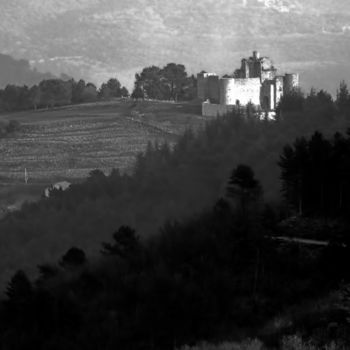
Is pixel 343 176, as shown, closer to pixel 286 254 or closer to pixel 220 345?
pixel 286 254

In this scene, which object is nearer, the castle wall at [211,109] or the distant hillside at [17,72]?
the castle wall at [211,109]

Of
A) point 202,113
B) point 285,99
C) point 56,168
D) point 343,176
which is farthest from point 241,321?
point 202,113

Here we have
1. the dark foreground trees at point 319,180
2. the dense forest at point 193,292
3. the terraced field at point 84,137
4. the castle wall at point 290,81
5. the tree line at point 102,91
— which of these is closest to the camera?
the dense forest at point 193,292

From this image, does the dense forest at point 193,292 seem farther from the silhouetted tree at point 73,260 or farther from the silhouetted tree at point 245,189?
the silhouetted tree at point 73,260

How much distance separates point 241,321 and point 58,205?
15.0 m

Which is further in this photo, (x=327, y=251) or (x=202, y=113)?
(x=202, y=113)

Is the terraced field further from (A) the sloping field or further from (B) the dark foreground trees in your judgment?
(B) the dark foreground trees

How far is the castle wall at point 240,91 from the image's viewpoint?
4572 centimetres

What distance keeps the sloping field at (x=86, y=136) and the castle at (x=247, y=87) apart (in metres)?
1.03

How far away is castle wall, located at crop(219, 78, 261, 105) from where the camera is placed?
4572cm

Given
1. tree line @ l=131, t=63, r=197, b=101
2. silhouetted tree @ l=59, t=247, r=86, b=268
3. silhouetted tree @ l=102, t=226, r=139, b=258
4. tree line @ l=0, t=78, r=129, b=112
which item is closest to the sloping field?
tree line @ l=131, t=63, r=197, b=101

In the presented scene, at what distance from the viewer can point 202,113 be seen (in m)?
48.6

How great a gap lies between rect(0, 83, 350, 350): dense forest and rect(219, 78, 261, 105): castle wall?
22492 millimetres

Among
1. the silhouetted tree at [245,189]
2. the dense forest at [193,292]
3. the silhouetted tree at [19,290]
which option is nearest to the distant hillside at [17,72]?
the silhouetted tree at [245,189]
